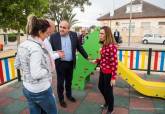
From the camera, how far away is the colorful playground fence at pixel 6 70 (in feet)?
19.1

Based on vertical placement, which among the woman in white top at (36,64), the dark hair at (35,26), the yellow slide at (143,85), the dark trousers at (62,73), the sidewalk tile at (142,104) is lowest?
the sidewalk tile at (142,104)

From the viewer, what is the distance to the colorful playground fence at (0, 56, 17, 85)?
5815 mm

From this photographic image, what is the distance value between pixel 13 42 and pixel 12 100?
80.3 ft

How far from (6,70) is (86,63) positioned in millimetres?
2548

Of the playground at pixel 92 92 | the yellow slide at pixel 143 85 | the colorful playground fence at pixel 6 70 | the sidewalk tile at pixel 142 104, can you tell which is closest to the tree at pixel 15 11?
the colorful playground fence at pixel 6 70

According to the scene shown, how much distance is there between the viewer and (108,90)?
143 inches

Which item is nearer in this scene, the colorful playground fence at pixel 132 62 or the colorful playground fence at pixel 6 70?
the colorful playground fence at pixel 6 70

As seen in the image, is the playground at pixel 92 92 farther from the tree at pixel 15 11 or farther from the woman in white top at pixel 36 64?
the tree at pixel 15 11

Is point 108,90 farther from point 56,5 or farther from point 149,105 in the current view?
point 56,5

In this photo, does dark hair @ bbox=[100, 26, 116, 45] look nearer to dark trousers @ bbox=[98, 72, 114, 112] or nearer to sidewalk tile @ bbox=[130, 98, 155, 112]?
dark trousers @ bbox=[98, 72, 114, 112]

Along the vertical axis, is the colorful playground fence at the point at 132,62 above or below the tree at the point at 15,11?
below

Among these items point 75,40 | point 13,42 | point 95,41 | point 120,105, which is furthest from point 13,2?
point 13,42

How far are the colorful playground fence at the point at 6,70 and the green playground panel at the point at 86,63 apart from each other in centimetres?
217

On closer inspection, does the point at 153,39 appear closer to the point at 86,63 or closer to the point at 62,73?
the point at 86,63
